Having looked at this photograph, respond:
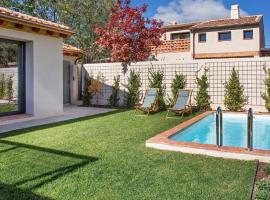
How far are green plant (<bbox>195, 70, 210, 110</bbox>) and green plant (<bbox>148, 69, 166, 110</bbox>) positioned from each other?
6.21 feet

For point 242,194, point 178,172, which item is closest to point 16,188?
point 178,172

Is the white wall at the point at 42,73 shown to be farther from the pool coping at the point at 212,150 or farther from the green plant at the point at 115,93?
the pool coping at the point at 212,150

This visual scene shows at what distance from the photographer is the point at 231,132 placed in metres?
10.6

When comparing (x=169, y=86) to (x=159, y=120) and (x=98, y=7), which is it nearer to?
(x=159, y=120)

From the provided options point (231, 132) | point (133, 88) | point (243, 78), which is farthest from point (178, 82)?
point (231, 132)

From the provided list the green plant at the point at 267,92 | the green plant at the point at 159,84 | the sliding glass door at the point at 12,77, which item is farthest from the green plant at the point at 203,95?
the sliding glass door at the point at 12,77

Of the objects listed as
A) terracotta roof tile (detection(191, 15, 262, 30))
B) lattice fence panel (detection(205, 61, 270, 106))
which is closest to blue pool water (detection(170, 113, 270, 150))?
lattice fence panel (detection(205, 61, 270, 106))

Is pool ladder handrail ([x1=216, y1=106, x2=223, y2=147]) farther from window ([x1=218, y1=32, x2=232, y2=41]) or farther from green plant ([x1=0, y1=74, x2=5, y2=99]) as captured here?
window ([x1=218, y1=32, x2=232, y2=41])

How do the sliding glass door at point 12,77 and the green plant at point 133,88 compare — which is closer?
the sliding glass door at point 12,77

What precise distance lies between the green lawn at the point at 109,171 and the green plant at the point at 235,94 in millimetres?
6966

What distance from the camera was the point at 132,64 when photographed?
1664cm

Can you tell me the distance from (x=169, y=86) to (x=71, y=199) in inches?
464

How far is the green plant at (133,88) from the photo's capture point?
53.7 feet

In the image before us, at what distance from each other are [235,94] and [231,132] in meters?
3.69
